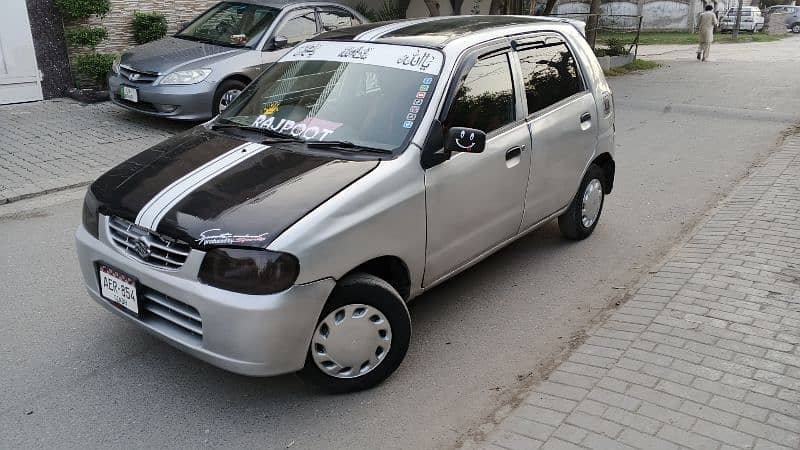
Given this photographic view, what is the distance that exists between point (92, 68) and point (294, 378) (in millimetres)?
8994

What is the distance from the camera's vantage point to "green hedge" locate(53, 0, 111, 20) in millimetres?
10812

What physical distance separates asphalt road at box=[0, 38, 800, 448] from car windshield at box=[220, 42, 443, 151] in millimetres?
1332

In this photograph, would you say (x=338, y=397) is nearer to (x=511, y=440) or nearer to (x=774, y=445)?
(x=511, y=440)

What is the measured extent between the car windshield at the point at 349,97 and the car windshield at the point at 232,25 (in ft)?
17.6

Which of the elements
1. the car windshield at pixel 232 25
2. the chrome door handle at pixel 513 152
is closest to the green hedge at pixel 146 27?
the car windshield at pixel 232 25

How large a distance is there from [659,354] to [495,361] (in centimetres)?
91

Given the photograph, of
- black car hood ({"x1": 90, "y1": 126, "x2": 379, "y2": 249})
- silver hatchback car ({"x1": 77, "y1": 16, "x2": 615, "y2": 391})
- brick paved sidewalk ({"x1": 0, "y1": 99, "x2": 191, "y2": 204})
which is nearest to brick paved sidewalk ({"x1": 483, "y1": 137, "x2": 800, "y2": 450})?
silver hatchback car ({"x1": 77, "y1": 16, "x2": 615, "y2": 391})

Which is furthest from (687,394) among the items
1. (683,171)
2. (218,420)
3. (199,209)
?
(683,171)

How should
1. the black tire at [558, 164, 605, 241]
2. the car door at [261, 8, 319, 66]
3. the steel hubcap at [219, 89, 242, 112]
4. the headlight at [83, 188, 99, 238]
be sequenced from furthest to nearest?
the car door at [261, 8, 319, 66] < the steel hubcap at [219, 89, 242, 112] < the black tire at [558, 164, 605, 241] < the headlight at [83, 188, 99, 238]

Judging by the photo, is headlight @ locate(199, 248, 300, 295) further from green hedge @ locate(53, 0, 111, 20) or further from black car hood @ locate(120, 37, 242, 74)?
green hedge @ locate(53, 0, 111, 20)

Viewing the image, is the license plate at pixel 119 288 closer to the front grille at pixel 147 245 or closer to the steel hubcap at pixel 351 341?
the front grille at pixel 147 245

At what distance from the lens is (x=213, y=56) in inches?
371

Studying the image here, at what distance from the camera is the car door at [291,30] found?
9.79m

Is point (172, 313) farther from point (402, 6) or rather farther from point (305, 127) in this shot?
point (402, 6)
